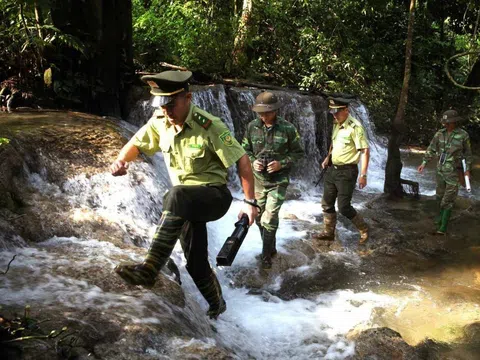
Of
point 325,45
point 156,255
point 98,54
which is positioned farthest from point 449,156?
point 325,45

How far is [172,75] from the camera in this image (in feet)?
11.2

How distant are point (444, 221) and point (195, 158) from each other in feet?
18.2

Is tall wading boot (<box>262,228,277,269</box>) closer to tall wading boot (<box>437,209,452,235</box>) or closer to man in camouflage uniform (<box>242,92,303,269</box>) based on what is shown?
man in camouflage uniform (<box>242,92,303,269</box>)

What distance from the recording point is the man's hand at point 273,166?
5.63 meters

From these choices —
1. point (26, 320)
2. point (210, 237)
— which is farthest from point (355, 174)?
point (26, 320)

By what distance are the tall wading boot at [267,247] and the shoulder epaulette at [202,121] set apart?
2.89 metres

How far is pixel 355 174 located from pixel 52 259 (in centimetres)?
427

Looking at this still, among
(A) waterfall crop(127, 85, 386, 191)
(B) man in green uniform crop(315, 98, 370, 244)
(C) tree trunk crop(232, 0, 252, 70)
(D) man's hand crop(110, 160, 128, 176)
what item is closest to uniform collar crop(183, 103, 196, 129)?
(D) man's hand crop(110, 160, 128, 176)

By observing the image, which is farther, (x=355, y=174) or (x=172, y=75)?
(x=355, y=174)

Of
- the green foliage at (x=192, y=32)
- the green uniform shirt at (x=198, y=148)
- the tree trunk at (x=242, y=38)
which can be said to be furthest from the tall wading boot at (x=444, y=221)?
the tree trunk at (x=242, y=38)

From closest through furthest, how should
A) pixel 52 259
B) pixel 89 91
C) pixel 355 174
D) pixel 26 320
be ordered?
1. pixel 26 320
2. pixel 52 259
3. pixel 355 174
4. pixel 89 91

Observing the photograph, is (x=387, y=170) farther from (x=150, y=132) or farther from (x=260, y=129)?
(x=150, y=132)

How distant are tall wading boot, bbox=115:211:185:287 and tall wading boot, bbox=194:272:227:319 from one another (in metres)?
0.48

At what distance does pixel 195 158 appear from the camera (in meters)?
3.52
